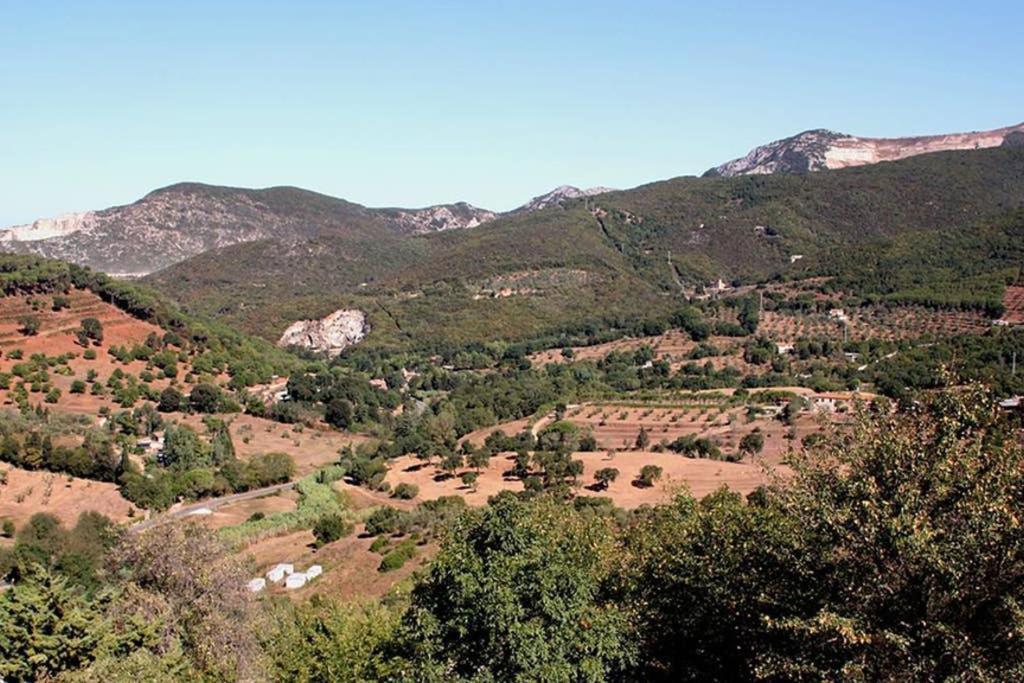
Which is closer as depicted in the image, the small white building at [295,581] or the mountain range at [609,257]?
the small white building at [295,581]

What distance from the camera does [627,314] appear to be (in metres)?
131

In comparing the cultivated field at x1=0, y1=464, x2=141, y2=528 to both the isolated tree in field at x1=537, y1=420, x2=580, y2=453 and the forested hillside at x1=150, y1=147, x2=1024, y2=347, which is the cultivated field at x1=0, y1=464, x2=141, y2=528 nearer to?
the isolated tree in field at x1=537, y1=420, x2=580, y2=453

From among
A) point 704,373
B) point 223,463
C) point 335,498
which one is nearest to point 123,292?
point 223,463

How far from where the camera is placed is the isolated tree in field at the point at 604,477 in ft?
166

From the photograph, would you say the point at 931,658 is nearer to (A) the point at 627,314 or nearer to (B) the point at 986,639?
(B) the point at 986,639

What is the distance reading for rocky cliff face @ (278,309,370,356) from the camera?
129500 mm

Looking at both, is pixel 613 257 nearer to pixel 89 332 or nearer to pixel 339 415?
pixel 339 415

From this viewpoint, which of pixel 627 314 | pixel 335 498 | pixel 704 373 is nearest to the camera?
pixel 335 498

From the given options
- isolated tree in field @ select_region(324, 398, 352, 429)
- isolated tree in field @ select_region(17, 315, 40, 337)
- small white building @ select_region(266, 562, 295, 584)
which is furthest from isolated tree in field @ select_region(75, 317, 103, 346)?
small white building @ select_region(266, 562, 295, 584)

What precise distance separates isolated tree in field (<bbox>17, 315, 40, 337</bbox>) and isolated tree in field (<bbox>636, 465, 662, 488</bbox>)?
203 ft

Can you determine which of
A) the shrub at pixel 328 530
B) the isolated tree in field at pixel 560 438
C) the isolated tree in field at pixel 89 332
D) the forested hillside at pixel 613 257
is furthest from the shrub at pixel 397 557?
the forested hillside at pixel 613 257

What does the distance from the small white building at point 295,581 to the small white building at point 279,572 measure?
1.58 feet

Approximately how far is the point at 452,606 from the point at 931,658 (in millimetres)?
8427

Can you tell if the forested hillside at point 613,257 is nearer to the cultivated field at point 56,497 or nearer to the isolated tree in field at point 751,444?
the isolated tree in field at point 751,444
